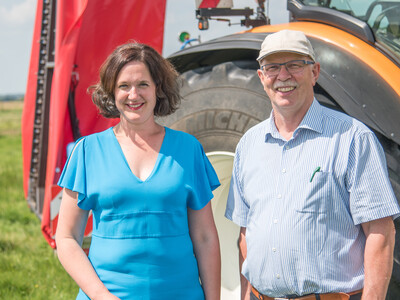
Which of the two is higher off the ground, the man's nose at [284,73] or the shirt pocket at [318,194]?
the man's nose at [284,73]

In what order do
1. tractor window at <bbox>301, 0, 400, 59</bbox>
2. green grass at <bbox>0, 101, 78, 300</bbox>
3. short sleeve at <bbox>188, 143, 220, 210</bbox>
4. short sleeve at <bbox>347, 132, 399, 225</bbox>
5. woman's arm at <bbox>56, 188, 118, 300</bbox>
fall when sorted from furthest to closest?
1. green grass at <bbox>0, 101, 78, 300</bbox>
2. tractor window at <bbox>301, 0, 400, 59</bbox>
3. short sleeve at <bbox>188, 143, 220, 210</bbox>
4. woman's arm at <bbox>56, 188, 118, 300</bbox>
5. short sleeve at <bbox>347, 132, 399, 225</bbox>

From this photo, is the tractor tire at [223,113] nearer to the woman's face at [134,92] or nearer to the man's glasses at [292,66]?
the man's glasses at [292,66]

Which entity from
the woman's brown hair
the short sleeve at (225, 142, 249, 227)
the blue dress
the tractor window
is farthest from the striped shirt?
the tractor window

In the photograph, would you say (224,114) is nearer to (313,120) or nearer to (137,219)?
(313,120)

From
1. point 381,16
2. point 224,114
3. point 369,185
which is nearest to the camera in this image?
point 369,185

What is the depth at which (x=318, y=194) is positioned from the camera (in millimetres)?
1762

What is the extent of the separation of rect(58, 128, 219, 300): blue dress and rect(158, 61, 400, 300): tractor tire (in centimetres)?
88

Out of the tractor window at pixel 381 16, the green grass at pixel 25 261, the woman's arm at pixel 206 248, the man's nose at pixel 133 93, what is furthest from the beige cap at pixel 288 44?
the green grass at pixel 25 261

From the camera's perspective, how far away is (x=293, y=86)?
183 centimetres

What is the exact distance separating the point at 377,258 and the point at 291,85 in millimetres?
614

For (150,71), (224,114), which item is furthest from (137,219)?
(224,114)

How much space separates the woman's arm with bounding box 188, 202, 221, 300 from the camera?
1.92m

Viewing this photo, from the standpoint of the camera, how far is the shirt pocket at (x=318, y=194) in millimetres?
1755

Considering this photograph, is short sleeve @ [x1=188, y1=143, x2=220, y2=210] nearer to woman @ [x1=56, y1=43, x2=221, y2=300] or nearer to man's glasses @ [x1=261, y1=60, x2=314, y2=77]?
woman @ [x1=56, y1=43, x2=221, y2=300]
